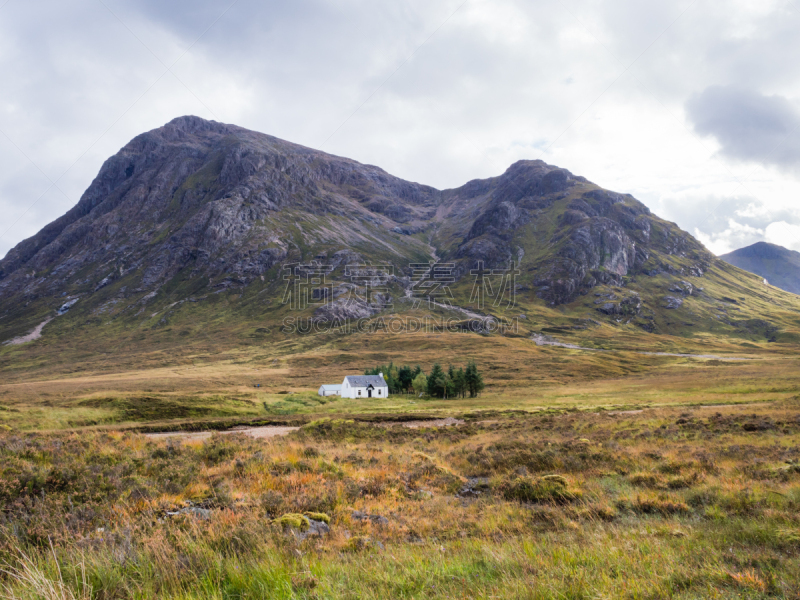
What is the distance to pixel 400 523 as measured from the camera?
8266mm

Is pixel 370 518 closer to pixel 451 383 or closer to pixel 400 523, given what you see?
pixel 400 523

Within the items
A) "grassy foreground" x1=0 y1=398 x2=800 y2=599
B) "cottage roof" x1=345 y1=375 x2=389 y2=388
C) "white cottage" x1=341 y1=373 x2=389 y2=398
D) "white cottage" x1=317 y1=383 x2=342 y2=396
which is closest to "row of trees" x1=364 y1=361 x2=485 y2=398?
"cottage roof" x1=345 y1=375 x2=389 y2=388

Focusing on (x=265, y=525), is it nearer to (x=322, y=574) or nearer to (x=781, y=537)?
(x=322, y=574)

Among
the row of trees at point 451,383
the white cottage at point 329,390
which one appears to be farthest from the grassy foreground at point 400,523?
the white cottage at point 329,390

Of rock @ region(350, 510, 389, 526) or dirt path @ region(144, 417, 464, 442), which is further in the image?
dirt path @ region(144, 417, 464, 442)

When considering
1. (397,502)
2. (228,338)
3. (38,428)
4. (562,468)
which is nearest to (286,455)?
(397,502)

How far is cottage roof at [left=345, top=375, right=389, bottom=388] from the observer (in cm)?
7756

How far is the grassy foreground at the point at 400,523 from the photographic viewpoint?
14.9 ft

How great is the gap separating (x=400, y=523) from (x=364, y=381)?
71.7 meters

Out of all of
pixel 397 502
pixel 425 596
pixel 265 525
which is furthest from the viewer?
pixel 397 502

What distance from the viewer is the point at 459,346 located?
492 feet

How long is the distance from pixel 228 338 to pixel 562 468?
19019 cm

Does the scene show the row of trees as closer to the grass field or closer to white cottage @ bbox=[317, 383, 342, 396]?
white cottage @ bbox=[317, 383, 342, 396]

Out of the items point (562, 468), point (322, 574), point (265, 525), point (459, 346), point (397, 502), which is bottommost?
point (459, 346)
